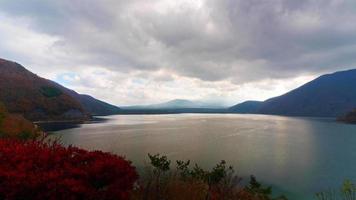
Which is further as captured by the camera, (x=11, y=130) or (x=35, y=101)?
(x=35, y=101)

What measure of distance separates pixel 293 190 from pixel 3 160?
1197 inches

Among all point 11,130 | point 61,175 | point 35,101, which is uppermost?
point 35,101

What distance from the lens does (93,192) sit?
17.0ft

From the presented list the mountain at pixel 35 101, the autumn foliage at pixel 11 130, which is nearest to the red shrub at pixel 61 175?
the autumn foliage at pixel 11 130

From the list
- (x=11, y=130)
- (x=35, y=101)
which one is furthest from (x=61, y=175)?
(x=35, y=101)

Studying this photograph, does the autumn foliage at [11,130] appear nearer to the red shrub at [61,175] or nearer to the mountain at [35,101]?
the red shrub at [61,175]

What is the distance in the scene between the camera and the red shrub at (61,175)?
491 centimetres

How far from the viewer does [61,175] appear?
5.18m

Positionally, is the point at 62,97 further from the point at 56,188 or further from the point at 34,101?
the point at 56,188

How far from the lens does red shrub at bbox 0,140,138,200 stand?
4914 millimetres

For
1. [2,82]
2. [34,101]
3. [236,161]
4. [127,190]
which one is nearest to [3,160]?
[127,190]

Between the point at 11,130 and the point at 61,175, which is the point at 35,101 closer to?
the point at 11,130

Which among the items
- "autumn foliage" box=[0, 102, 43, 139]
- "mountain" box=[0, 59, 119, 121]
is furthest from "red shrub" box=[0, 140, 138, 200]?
"mountain" box=[0, 59, 119, 121]

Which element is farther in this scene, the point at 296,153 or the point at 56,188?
the point at 296,153
